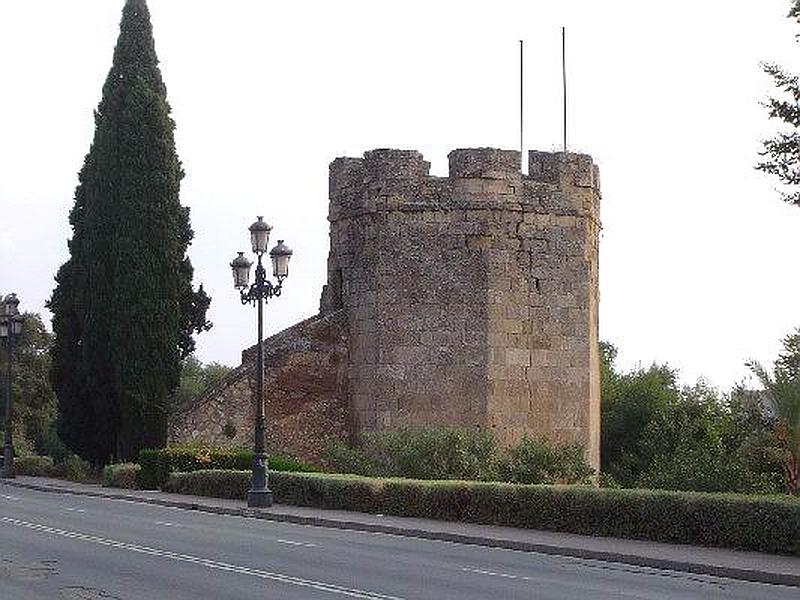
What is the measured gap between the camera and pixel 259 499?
2764 centimetres

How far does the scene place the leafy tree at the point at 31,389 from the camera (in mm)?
71500

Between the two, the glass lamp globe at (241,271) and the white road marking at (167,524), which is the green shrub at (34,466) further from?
the white road marking at (167,524)

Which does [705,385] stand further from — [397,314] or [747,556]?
[747,556]

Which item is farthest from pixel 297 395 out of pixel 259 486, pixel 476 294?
pixel 259 486

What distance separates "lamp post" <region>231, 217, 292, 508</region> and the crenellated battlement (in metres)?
6.20

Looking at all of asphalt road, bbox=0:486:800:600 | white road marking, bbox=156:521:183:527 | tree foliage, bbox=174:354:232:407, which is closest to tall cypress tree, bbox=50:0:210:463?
white road marking, bbox=156:521:183:527

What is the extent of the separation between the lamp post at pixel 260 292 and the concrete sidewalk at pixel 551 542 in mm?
546

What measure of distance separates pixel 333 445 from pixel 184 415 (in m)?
4.64

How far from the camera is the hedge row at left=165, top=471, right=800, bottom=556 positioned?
60.4 feet

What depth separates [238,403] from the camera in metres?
35.3

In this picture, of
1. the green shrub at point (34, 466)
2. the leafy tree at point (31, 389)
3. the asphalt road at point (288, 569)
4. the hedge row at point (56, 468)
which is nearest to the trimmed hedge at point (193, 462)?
the hedge row at point (56, 468)

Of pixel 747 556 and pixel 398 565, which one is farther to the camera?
pixel 747 556

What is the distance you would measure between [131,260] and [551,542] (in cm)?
2241

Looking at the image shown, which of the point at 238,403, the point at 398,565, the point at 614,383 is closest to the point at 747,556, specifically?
the point at 398,565
